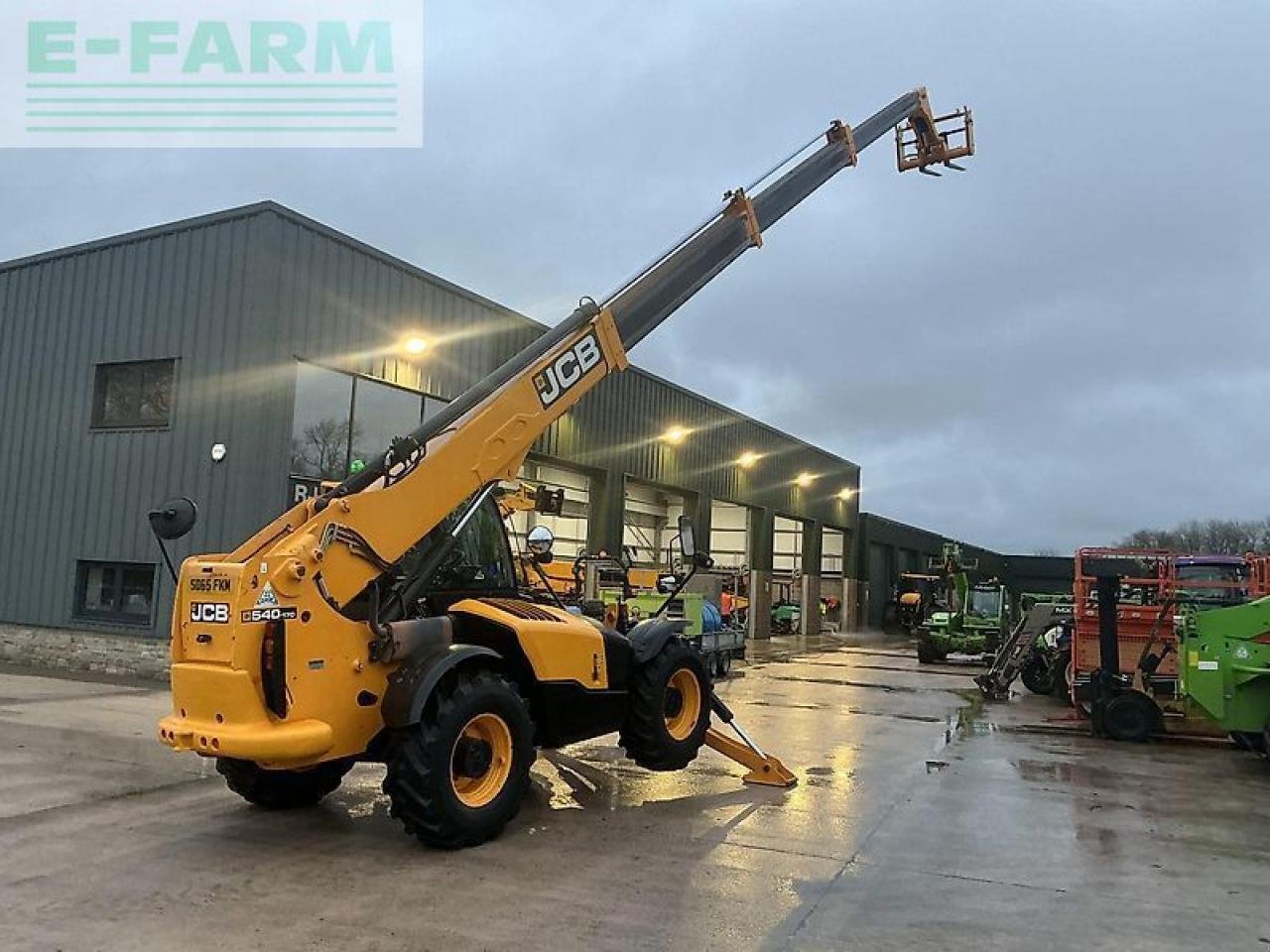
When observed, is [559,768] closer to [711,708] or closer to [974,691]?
[711,708]

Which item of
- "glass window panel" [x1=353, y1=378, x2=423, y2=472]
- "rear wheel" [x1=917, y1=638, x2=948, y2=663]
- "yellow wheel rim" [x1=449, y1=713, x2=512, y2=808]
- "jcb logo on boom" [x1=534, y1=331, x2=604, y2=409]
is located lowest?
"rear wheel" [x1=917, y1=638, x2=948, y2=663]

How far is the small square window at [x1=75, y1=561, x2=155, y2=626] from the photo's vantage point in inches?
580

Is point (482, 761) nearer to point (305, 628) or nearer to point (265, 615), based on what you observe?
point (305, 628)

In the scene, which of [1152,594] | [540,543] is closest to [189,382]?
[540,543]

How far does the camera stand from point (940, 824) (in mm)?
7246

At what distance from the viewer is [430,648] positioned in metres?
6.46

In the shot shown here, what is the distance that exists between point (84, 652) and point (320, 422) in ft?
16.4

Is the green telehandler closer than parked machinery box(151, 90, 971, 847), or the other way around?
parked machinery box(151, 90, 971, 847)

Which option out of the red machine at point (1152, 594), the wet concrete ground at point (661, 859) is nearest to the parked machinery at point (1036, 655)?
the red machine at point (1152, 594)

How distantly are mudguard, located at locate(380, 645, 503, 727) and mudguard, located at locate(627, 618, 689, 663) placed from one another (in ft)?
6.09

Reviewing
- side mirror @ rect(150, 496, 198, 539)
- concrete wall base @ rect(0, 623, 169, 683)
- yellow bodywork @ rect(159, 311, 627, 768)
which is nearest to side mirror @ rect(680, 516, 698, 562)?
yellow bodywork @ rect(159, 311, 627, 768)

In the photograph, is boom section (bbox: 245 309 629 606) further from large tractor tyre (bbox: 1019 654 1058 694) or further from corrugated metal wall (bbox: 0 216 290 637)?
large tractor tyre (bbox: 1019 654 1058 694)

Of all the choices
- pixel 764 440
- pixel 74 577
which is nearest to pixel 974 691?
pixel 74 577

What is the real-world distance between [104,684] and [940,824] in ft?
38.0
